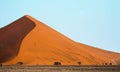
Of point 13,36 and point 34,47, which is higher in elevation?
point 13,36

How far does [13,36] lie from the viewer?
7469cm

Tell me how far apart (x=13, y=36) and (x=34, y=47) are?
6.44 meters

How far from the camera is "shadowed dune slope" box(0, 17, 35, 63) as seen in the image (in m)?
67.3

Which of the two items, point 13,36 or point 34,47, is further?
point 13,36

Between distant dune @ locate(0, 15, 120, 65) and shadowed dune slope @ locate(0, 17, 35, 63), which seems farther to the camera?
shadowed dune slope @ locate(0, 17, 35, 63)

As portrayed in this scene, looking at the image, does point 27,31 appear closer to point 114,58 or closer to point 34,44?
point 34,44

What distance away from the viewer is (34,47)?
70562 mm

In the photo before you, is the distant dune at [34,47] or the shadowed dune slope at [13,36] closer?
the distant dune at [34,47]

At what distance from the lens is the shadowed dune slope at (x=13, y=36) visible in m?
67.3

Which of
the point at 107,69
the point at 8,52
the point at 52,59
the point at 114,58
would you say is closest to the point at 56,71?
the point at 107,69

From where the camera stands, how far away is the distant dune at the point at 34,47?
6463 centimetres

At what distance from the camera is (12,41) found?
235 feet

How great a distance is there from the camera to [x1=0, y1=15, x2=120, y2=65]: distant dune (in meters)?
64.6

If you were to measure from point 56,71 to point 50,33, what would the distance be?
39.1m
